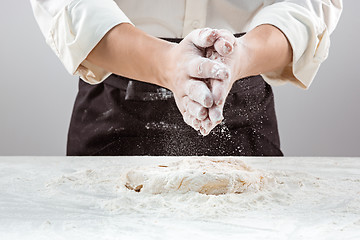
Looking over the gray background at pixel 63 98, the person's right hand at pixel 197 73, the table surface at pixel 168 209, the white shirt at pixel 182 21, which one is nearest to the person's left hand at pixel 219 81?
the person's right hand at pixel 197 73

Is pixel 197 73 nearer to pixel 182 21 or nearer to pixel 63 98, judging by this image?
pixel 182 21

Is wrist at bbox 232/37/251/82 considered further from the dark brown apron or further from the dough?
the dark brown apron

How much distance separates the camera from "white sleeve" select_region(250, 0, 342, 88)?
0.95 metres

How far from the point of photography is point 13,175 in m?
0.89

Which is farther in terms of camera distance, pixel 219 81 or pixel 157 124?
pixel 157 124

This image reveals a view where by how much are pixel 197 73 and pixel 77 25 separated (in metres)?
0.33

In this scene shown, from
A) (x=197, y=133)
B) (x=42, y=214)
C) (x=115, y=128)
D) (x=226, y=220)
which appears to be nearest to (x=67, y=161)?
(x=115, y=128)

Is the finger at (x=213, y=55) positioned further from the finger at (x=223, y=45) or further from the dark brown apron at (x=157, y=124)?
the dark brown apron at (x=157, y=124)

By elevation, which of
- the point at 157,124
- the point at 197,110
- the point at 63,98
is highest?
the point at 197,110

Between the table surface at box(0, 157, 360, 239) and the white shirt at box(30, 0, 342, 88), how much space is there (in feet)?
0.74

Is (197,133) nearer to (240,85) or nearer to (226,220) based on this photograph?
(240,85)

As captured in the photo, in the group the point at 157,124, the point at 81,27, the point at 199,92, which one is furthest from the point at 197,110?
the point at 157,124

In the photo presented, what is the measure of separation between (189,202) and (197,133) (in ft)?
1.58

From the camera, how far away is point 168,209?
0.65 m
